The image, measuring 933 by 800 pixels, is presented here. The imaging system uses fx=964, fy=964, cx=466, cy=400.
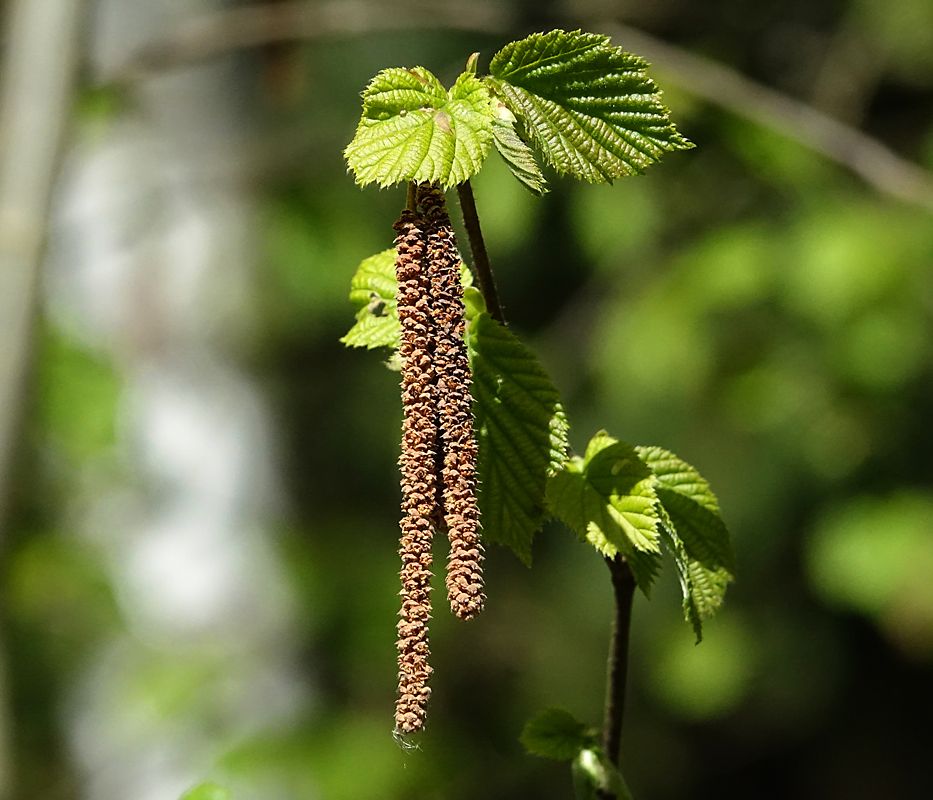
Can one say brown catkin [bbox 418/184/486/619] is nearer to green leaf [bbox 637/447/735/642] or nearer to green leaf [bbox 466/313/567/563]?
green leaf [bbox 466/313/567/563]

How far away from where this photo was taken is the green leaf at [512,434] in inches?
19.8

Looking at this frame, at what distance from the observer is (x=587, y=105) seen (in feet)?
1.57

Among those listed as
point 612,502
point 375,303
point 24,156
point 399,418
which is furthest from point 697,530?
point 399,418

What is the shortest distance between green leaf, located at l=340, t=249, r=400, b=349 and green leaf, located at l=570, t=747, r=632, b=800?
0.87ft

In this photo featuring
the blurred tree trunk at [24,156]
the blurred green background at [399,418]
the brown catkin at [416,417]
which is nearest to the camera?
the brown catkin at [416,417]

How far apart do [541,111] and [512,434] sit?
6.5 inches

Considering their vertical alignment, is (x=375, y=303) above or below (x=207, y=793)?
above

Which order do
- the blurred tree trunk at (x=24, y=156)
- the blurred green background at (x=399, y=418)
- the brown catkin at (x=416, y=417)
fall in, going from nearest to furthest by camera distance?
the brown catkin at (x=416, y=417) < the blurred tree trunk at (x=24, y=156) < the blurred green background at (x=399, y=418)

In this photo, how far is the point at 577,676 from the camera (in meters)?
3.14

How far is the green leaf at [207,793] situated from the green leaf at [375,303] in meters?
0.26

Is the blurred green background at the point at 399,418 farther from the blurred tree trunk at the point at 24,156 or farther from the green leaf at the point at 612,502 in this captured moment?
the green leaf at the point at 612,502

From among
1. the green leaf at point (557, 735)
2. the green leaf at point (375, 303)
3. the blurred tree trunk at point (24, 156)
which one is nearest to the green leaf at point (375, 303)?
the green leaf at point (375, 303)

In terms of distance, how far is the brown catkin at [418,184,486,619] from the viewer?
1.37 feet

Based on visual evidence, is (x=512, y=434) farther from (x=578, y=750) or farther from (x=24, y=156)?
(x=24, y=156)
